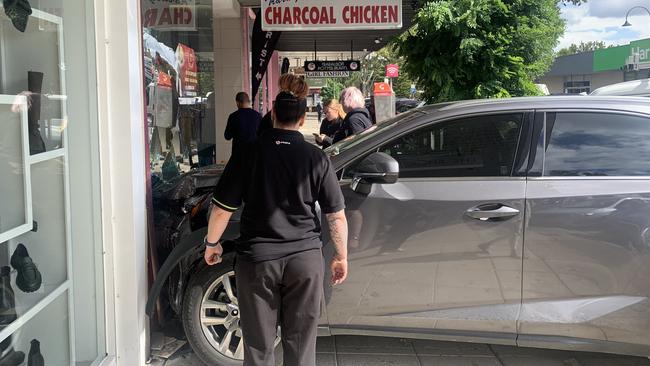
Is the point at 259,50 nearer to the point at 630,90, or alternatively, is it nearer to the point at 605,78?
the point at 630,90

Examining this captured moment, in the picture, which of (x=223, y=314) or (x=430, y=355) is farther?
(x=430, y=355)

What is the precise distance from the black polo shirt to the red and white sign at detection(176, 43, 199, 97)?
A: 4.18 meters

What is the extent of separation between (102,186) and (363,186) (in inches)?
60.0

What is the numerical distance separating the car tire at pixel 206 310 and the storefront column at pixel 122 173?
0.32 m

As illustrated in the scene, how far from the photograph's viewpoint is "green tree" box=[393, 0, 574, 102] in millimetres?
6691

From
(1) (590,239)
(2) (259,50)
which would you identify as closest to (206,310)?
(1) (590,239)

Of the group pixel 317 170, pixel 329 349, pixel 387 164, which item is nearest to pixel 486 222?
pixel 387 164

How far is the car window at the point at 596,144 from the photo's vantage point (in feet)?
11.2

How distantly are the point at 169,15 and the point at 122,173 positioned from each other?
125 inches

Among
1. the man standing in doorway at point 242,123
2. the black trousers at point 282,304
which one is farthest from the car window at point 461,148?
the man standing in doorway at point 242,123

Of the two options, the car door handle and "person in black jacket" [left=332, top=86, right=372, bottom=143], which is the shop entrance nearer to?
"person in black jacket" [left=332, top=86, right=372, bottom=143]

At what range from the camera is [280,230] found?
8.96 ft

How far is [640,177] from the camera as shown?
11.0ft

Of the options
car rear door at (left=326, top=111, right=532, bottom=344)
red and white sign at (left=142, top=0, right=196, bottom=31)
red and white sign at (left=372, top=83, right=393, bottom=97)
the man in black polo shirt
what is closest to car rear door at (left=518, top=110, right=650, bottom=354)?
car rear door at (left=326, top=111, right=532, bottom=344)
